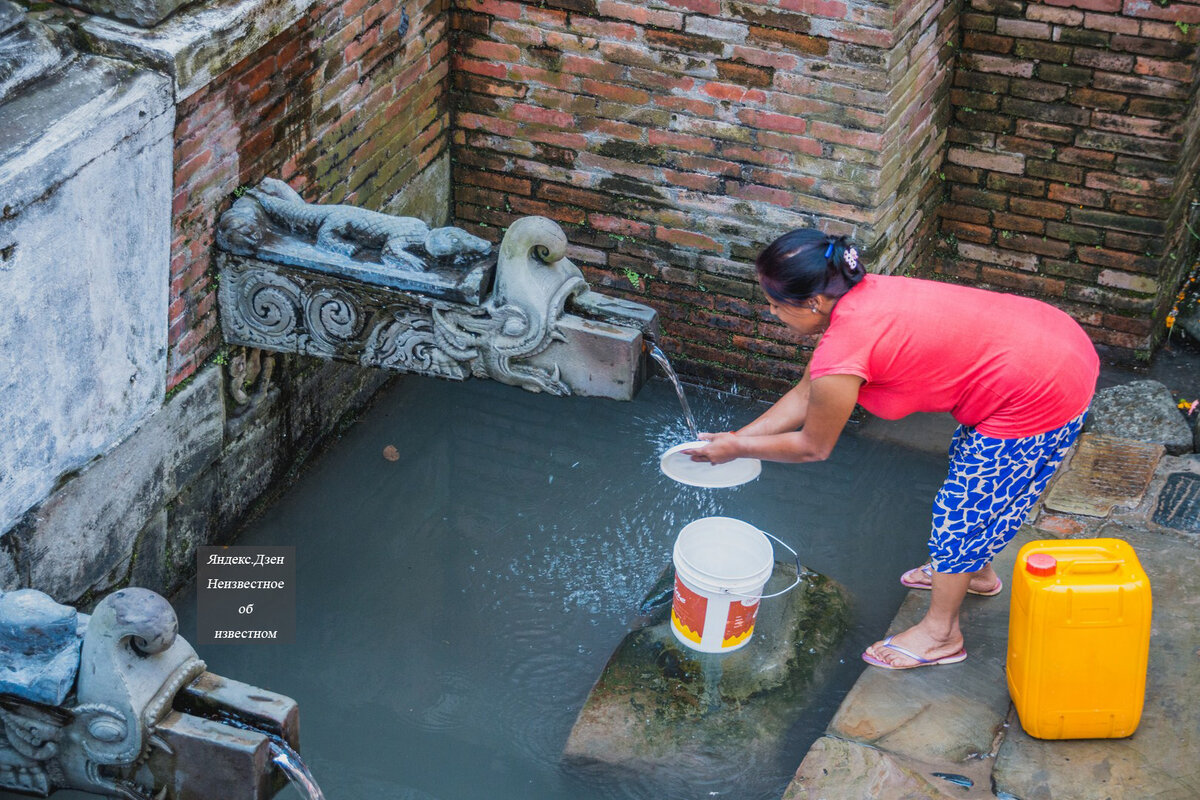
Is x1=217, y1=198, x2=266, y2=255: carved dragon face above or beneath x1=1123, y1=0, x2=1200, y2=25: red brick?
beneath

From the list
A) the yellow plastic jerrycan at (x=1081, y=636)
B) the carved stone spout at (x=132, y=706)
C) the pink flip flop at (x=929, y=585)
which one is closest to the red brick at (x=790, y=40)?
the pink flip flop at (x=929, y=585)

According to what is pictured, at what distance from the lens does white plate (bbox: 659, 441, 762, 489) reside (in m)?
4.13

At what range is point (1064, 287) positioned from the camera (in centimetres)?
620

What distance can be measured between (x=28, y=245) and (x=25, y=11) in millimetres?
768

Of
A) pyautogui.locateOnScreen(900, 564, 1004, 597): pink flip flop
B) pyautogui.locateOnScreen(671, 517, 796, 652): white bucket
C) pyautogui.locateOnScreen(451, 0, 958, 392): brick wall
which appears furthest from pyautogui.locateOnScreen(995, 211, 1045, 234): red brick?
pyautogui.locateOnScreen(671, 517, 796, 652): white bucket

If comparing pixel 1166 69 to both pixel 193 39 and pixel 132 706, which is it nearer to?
pixel 193 39

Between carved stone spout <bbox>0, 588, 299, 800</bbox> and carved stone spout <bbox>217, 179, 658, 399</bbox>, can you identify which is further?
carved stone spout <bbox>217, 179, 658, 399</bbox>

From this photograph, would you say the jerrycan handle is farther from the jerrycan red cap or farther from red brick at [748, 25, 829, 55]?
red brick at [748, 25, 829, 55]

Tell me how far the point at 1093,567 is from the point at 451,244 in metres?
2.10

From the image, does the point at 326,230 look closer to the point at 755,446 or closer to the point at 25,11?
the point at 25,11

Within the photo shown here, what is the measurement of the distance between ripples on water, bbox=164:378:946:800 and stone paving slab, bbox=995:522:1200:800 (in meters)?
0.63

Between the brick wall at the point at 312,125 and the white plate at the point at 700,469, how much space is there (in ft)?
5.39

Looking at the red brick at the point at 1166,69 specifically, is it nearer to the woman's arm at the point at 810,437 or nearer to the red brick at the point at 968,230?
the red brick at the point at 968,230

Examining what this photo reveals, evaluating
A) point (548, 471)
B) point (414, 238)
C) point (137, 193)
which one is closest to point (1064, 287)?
point (548, 471)
